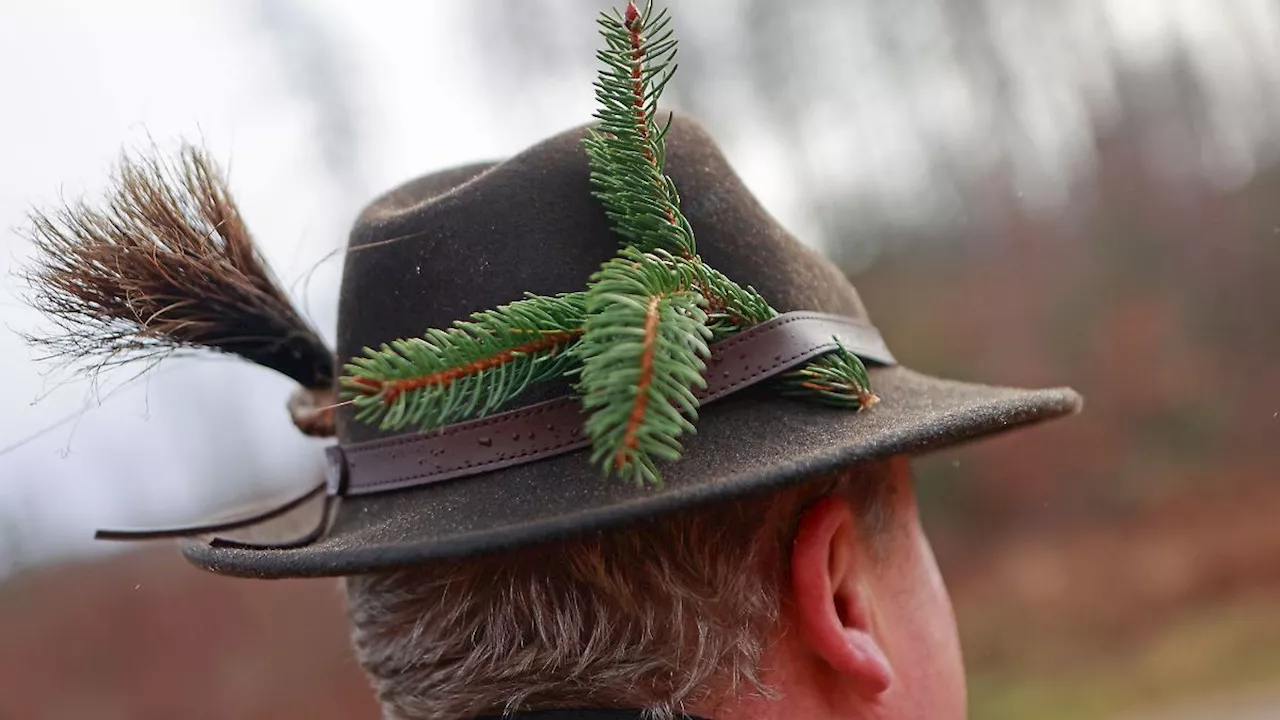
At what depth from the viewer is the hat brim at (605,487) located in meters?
0.80

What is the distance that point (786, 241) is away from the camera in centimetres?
109

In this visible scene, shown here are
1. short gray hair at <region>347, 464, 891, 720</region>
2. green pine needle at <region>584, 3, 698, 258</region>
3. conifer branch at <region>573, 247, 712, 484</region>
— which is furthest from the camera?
short gray hair at <region>347, 464, 891, 720</region>

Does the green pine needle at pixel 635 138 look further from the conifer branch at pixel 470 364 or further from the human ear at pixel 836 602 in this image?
the human ear at pixel 836 602

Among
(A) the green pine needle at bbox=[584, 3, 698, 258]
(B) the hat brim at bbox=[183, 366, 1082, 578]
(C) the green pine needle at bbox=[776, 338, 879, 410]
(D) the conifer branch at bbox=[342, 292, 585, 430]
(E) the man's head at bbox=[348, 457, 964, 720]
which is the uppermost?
(A) the green pine needle at bbox=[584, 3, 698, 258]

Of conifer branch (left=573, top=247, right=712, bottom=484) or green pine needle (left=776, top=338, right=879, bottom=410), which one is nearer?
conifer branch (left=573, top=247, right=712, bottom=484)

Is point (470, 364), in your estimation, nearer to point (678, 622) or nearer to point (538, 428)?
point (538, 428)

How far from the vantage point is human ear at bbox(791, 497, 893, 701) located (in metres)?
0.95

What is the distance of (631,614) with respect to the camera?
0.94m

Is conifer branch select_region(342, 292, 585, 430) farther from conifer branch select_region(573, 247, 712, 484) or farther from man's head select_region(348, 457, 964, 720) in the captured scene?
man's head select_region(348, 457, 964, 720)

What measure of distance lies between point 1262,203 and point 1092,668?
7.27 feet

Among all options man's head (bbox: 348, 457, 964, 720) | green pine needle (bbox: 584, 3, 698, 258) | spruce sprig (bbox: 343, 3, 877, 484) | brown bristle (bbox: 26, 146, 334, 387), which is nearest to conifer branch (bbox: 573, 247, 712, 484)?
spruce sprig (bbox: 343, 3, 877, 484)

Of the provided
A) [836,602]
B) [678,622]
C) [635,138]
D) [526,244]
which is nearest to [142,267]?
[526,244]

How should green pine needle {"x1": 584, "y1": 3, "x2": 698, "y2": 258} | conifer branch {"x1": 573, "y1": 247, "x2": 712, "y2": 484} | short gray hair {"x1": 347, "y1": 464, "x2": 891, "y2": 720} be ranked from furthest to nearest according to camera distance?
short gray hair {"x1": 347, "y1": 464, "x2": 891, "y2": 720}, green pine needle {"x1": 584, "y1": 3, "x2": 698, "y2": 258}, conifer branch {"x1": 573, "y1": 247, "x2": 712, "y2": 484}

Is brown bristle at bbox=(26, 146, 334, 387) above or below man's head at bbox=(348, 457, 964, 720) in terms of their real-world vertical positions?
above
